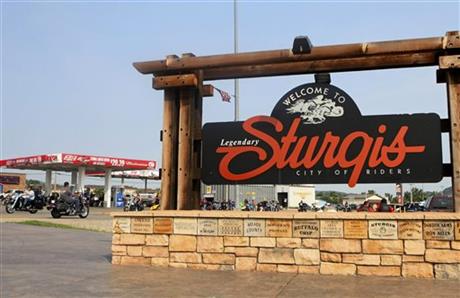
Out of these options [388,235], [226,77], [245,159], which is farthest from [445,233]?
[226,77]

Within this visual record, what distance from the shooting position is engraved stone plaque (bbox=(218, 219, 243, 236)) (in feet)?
27.2

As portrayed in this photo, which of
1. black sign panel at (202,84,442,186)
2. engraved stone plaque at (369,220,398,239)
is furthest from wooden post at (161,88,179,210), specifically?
engraved stone plaque at (369,220,398,239)

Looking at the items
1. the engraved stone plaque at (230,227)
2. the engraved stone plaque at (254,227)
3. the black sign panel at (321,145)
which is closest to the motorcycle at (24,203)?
the black sign panel at (321,145)

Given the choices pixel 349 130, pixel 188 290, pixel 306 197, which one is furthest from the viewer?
pixel 306 197

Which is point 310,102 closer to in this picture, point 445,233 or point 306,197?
point 445,233

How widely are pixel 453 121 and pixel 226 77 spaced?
391 cm

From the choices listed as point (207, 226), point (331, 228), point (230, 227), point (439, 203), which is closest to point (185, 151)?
point (207, 226)

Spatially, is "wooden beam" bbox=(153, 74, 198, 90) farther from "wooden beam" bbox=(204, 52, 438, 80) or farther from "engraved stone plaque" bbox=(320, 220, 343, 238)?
"engraved stone plaque" bbox=(320, 220, 343, 238)

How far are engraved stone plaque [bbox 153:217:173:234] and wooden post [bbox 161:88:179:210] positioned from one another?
465 mm

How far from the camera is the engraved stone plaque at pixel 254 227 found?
815 centimetres

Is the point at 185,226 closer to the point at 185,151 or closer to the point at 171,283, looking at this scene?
the point at 185,151

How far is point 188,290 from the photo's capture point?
649cm

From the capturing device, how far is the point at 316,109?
8656 millimetres

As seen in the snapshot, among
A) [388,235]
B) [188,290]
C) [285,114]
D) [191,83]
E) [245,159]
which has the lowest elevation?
[188,290]
